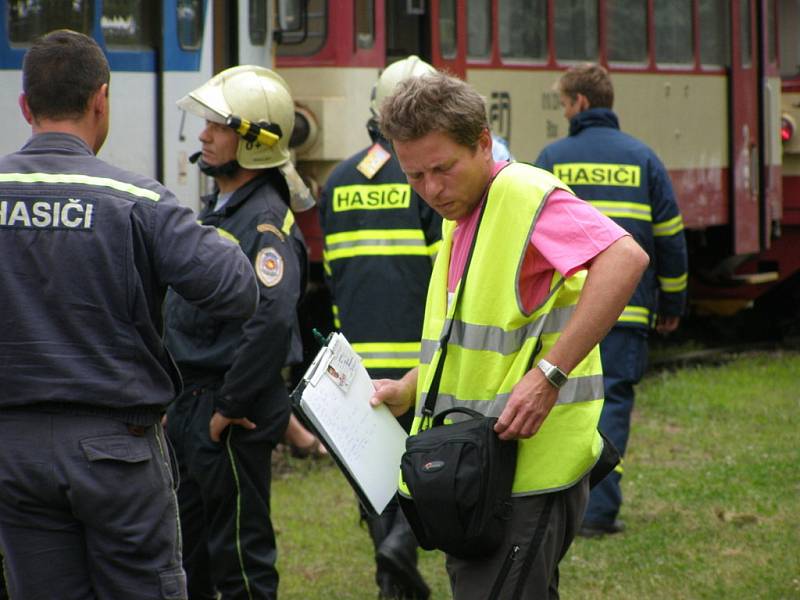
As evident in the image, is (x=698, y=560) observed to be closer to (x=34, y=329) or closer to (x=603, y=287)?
(x=603, y=287)

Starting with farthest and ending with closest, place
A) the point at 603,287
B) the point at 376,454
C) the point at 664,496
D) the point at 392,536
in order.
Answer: the point at 664,496 < the point at 392,536 < the point at 376,454 < the point at 603,287

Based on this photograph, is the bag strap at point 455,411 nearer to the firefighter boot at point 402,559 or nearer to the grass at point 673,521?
the firefighter boot at point 402,559

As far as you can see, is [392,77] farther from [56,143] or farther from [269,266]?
[56,143]

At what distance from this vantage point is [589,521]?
6.69 meters

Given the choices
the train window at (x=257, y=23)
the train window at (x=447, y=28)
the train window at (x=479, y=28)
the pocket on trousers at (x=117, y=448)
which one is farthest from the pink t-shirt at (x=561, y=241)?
the train window at (x=479, y=28)

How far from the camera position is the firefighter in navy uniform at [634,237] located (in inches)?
264

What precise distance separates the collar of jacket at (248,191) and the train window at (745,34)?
28.9 ft

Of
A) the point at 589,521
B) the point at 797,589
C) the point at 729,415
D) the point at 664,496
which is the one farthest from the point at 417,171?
the point at 729,415

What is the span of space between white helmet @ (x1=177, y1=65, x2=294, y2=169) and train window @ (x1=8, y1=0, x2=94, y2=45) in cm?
246

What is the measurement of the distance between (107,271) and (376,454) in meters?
0.80

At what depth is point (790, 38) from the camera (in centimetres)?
1451

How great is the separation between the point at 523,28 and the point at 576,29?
28.5 inches

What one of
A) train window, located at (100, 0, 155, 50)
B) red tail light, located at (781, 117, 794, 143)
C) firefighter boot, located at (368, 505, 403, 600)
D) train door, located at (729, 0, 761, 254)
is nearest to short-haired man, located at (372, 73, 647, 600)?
firefighter boot, located at (368, 505, 403, 600)

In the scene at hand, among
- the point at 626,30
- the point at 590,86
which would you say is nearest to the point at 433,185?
the point at 590,86
